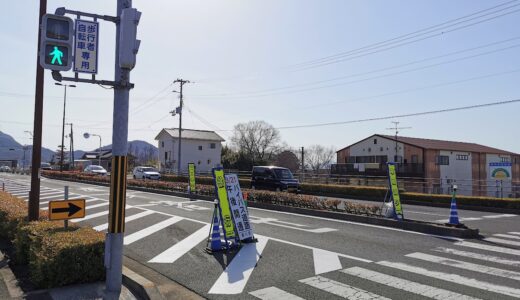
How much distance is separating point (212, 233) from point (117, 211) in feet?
11.4

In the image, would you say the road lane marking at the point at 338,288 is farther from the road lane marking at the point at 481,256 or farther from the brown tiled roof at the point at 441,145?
the brown tiled roof at the point at 441,145

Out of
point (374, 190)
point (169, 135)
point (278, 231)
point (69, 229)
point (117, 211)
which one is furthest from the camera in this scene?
point (169, 135)

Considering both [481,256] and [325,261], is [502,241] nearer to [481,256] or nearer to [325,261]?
[481,256]

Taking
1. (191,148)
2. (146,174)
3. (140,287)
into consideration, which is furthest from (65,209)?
(191,148)

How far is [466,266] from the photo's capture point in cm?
733

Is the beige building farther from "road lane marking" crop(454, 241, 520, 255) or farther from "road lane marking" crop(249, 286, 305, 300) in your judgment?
"road lane marking" crop(249, 286, 305, 300)

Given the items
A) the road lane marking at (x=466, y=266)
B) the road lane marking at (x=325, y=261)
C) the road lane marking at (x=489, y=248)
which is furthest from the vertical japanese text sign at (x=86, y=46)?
the road lane marking at (x=489, y=248)

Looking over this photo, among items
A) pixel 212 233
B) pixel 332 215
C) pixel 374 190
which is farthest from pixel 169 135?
pixel 212 233

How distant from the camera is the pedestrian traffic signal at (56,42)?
4.90 m

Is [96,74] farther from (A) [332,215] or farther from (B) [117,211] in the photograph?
(A) [332,215]

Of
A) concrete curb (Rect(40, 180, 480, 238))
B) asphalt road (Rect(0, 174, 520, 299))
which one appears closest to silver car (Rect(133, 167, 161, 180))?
concrete curb (Rect(40, 180, 480, 238))

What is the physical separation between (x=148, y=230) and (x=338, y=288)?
262 inches

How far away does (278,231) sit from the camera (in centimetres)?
1105

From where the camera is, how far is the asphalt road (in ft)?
19.4
